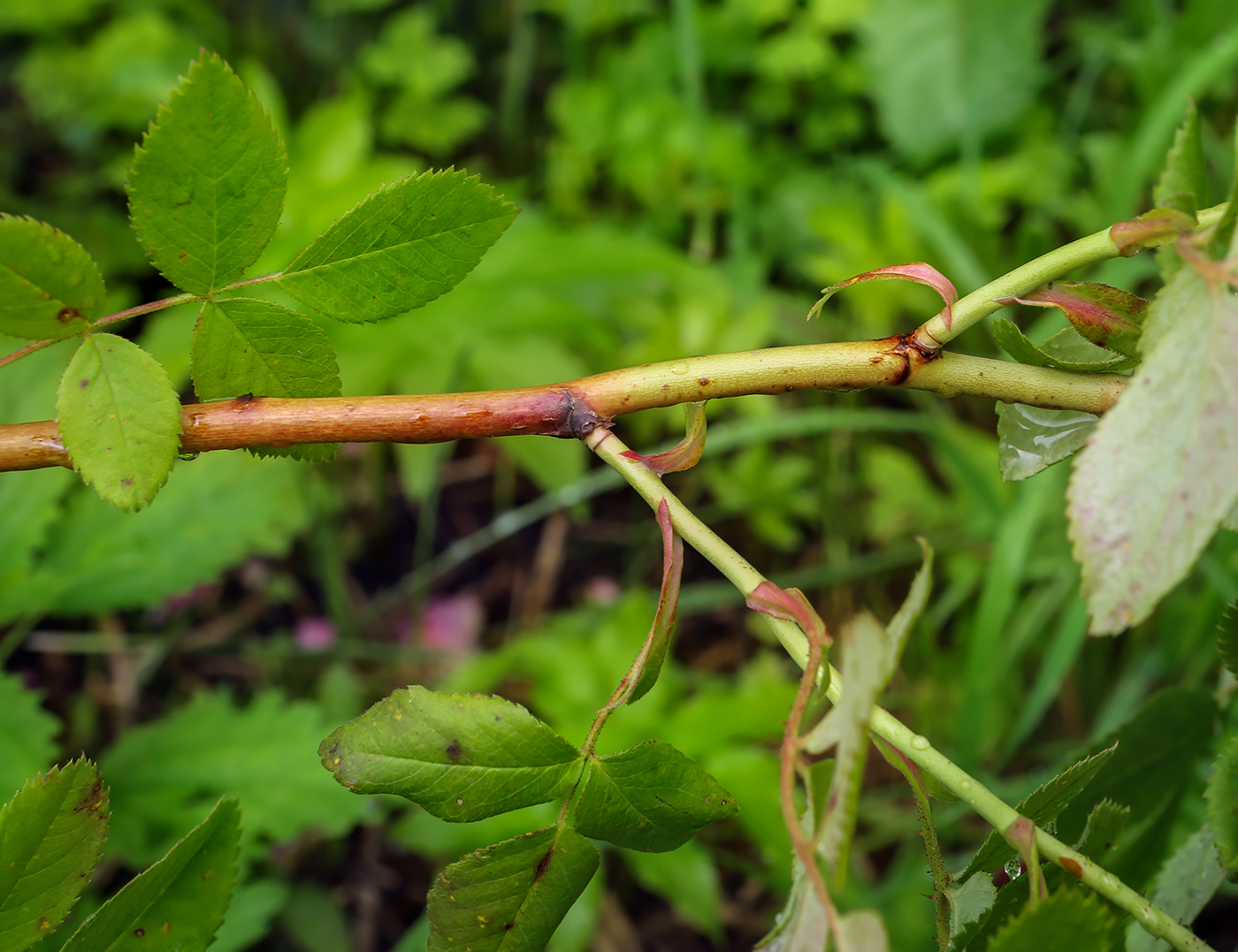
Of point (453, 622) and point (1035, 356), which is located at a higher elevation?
point (1035, 356)

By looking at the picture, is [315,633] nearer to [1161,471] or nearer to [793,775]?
[793,775]

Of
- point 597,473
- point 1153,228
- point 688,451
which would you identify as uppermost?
point 1153,228

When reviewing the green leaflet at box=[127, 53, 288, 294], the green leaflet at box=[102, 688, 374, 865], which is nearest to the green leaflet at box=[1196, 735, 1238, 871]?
the green leaflet at box=[127, 53, 288, 294]

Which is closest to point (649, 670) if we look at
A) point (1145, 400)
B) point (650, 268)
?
point (1145, 400)

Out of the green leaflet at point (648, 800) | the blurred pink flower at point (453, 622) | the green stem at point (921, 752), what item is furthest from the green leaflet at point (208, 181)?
the blurred pink flower at point (453, 622)

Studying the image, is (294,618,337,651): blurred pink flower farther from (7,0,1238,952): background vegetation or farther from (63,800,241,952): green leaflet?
(63,800,241,952): green leaflet

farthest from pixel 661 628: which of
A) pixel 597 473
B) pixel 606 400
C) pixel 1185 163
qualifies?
pixel 597 473

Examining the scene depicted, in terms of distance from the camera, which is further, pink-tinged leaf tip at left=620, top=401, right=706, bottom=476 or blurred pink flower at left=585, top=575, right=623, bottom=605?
blurred pink flower at left=585, top=575, right=623, bottom=605
